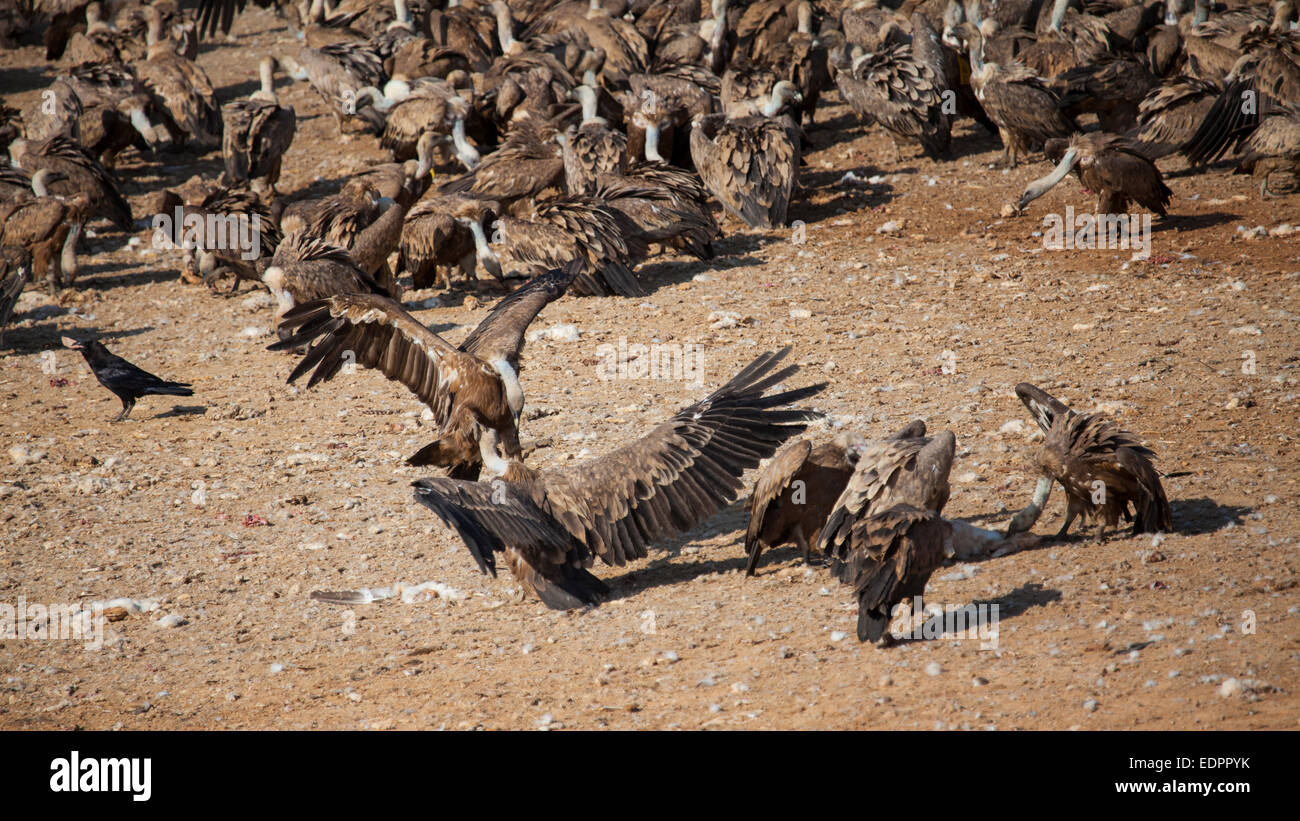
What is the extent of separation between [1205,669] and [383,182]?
8752 millimetres

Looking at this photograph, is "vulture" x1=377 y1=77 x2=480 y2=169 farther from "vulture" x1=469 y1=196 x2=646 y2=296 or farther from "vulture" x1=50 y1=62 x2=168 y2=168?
"vulture" x1=469 y1=196 x2=646 y2=296

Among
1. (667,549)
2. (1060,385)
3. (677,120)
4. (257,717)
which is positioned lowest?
(257,717)

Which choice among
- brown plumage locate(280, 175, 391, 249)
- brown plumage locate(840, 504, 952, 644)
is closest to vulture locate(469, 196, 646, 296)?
brown plumage locate(280, 175, 391, 249)

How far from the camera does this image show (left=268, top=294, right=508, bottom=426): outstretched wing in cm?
664

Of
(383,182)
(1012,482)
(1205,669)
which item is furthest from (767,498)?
(383,182)

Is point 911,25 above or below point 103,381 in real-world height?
above

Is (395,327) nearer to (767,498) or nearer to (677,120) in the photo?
(767,498)

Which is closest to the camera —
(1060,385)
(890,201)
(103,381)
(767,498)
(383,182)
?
(767,498)

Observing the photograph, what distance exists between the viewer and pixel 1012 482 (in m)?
6.44

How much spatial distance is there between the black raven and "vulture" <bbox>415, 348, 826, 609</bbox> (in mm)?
3658

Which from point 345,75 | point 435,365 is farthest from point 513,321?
point 345,75

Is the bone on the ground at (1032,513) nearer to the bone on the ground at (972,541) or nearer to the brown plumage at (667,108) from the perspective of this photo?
the bone on the ground at (972,541)

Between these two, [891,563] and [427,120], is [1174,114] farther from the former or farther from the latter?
[891,563]

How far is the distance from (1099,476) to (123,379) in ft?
22.0
